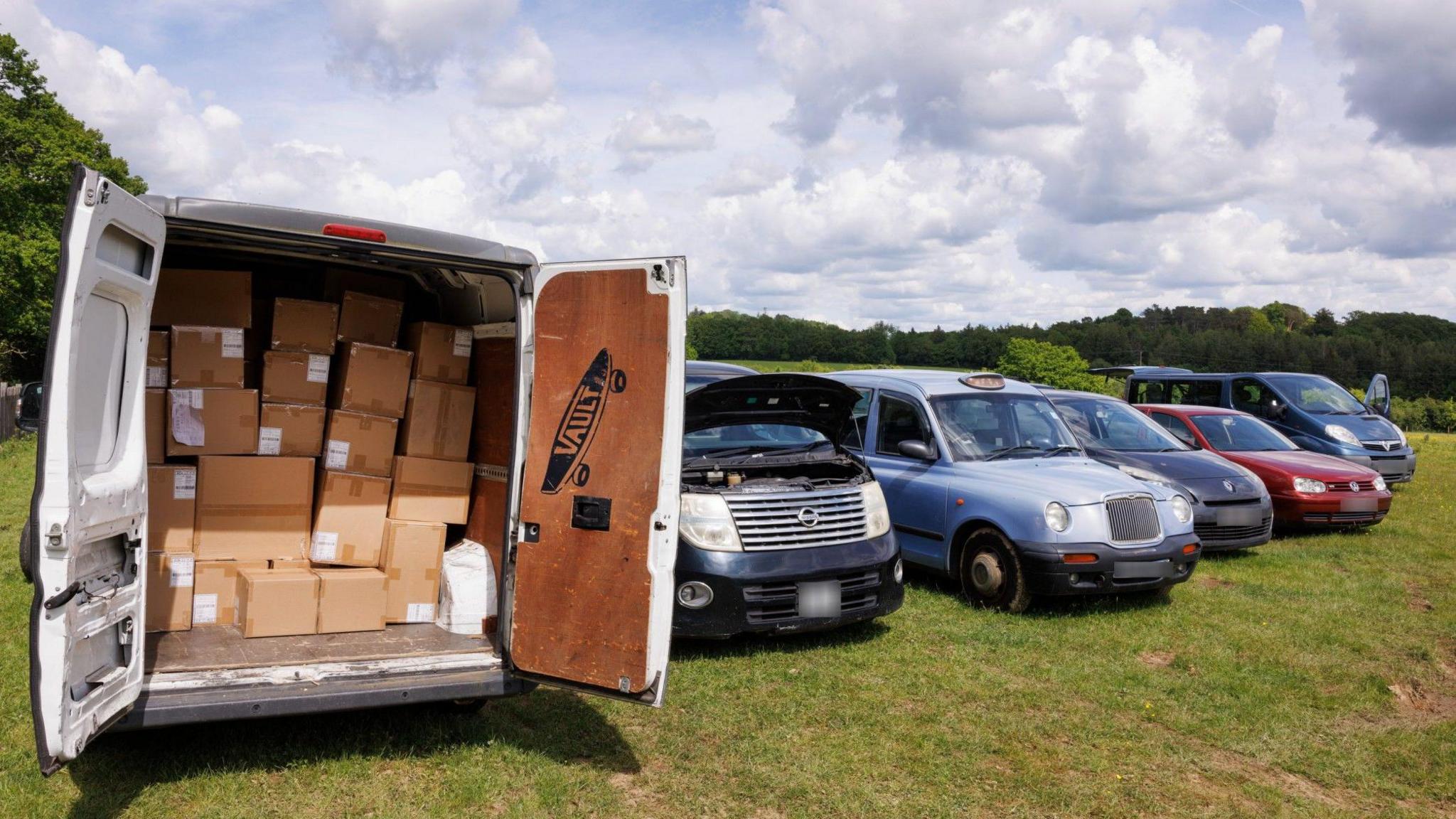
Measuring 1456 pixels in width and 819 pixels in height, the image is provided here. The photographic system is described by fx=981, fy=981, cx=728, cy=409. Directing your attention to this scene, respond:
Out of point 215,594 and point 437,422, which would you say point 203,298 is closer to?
point 437,422

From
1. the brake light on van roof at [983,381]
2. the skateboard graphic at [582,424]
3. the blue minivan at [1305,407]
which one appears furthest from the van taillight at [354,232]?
the blue minivan at [1305,407]

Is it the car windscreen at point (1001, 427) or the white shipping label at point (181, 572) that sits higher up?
the car windscreen at point (1001, 427)

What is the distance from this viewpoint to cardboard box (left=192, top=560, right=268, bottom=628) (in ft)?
16.6

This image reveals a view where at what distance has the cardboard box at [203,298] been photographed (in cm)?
521

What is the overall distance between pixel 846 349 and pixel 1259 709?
93.6 ft

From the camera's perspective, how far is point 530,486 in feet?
15.2

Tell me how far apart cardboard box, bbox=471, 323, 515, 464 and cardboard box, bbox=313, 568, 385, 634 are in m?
0.95

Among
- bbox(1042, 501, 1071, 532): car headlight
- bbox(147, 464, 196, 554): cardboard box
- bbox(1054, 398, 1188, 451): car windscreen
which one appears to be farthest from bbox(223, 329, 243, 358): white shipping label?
bbox(1054, 398, 1188, 451): car windscreen

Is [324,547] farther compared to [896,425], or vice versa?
[896,425]

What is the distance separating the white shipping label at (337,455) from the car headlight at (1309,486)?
10.2m

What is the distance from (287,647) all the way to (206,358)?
1.62 meters

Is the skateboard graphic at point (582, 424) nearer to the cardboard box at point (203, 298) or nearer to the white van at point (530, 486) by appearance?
the white van at point (530, 486)

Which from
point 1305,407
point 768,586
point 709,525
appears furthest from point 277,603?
point 1305,407

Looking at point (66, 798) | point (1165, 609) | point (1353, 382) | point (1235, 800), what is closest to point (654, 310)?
point (66, 798)
